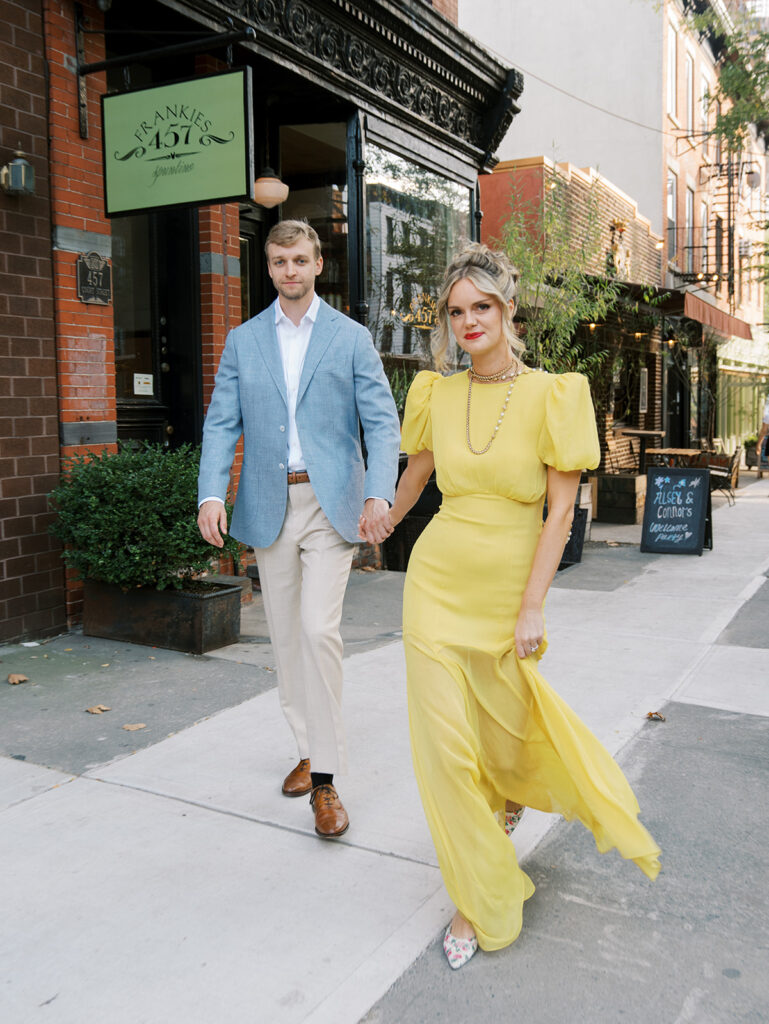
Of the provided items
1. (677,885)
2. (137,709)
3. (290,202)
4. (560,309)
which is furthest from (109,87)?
(677,885)

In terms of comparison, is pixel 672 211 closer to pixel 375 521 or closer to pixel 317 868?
pixel 375 521

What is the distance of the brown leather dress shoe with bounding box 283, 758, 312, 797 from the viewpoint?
3717 millimetres

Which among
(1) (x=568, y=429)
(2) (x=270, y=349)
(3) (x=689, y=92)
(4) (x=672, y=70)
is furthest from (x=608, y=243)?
(1) (x=568, y=429)

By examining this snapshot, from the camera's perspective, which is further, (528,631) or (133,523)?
(133,523)

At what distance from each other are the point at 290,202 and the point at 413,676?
7.11 m

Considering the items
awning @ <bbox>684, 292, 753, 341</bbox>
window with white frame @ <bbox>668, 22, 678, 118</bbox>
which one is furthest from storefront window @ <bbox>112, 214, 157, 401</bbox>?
window with white frame @ <bbox>668, 22, 678, 118</bbox>

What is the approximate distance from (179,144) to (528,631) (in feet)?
14.2

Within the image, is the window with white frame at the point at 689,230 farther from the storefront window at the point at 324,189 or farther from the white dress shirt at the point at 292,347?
the white dress shirt at the point at 292,347

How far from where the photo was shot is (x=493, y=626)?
2.83 m

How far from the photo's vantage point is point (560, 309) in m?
10.4

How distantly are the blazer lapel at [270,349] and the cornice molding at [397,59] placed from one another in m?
3.73

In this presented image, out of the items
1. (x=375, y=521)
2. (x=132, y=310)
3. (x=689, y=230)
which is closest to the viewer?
(x=375, y=521)

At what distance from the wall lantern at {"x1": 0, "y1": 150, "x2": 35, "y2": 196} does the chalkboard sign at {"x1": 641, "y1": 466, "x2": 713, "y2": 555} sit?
692 centimetres

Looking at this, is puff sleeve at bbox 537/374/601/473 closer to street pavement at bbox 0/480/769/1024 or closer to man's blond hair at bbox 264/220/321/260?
man's blond hair at bbox 264/220/321/260
